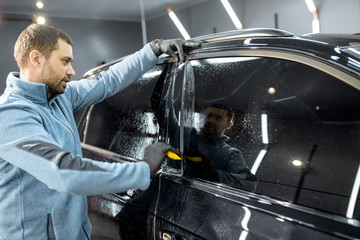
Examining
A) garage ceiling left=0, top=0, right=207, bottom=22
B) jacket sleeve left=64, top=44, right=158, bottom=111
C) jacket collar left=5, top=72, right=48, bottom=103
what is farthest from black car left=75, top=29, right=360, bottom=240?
garage ceiling left=0, top=0, right=207, bottom=22

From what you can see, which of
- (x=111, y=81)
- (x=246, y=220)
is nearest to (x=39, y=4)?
(x=111, y=81)

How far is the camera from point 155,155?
1.57 m

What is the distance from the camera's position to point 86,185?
1.32 meters

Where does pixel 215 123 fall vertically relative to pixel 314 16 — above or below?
below

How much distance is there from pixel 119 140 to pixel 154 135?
0.40 meters

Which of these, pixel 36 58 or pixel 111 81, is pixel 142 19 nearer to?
pixel 111 81

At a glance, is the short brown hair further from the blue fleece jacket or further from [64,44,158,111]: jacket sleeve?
[64,44,158,111]: jacket sleeve

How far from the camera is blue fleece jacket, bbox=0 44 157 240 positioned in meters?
1.33

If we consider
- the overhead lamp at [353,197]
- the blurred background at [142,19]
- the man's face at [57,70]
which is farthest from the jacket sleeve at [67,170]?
the blurred background at [142,19]

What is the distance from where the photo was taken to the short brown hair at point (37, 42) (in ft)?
5.41

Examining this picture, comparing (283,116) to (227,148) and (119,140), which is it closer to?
(227,148)

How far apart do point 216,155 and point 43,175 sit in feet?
2.26

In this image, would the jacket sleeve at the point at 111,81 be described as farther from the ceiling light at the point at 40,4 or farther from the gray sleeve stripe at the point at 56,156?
the ceiling light at the point at 40,4

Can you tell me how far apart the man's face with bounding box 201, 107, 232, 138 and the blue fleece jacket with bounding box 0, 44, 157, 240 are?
0.31 meters
